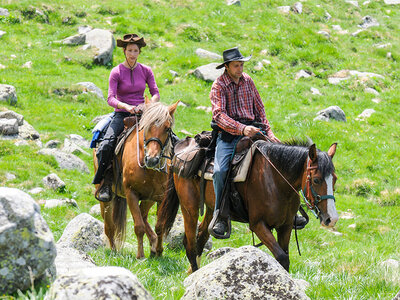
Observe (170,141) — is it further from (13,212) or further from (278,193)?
(13,212)

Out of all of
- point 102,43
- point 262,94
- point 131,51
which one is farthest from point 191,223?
point 102,43

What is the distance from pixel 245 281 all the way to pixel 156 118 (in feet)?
13.3

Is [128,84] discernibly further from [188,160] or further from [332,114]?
[332,114]

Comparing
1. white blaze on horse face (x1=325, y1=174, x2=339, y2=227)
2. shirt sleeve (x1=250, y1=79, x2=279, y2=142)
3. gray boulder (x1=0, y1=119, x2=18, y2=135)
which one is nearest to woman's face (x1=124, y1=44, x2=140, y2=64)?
shirt sleeve (x1=250, y1=79, x2=279, y2=142)

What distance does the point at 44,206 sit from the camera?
11695mm

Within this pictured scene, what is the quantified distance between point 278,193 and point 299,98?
1347 centimetres

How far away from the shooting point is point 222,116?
7.26m

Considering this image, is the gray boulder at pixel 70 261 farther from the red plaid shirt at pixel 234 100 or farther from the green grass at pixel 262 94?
the red plaid shirt at pixel 234 100

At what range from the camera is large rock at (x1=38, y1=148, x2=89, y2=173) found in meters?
14.1

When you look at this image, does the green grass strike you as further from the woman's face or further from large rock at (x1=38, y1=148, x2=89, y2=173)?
the woman's face

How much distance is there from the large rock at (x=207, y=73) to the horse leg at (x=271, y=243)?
1361cm

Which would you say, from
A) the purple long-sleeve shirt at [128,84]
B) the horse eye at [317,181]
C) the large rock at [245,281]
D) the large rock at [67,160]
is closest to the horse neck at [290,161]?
the horse eye at [317,181]

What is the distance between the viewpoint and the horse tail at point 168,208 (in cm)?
848

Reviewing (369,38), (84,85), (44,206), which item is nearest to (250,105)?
(44,206)
